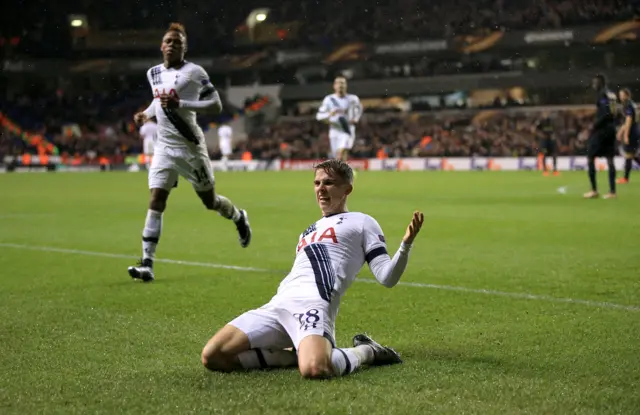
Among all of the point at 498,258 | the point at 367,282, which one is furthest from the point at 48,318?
the point at 498,258

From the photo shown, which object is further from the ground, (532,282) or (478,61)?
(478,61)

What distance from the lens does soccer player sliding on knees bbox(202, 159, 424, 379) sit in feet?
15.5

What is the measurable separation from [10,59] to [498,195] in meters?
51.9

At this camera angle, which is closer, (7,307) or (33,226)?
(7,307)

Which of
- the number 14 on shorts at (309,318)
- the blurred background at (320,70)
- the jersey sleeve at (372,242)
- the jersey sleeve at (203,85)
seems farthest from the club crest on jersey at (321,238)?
the blurred background at (320,70)

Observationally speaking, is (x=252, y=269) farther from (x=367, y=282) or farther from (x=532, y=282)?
(x=532, y=282)

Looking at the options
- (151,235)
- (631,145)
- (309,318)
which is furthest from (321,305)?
(631,145)

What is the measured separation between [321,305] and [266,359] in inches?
16.3

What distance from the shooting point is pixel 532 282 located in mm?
7965

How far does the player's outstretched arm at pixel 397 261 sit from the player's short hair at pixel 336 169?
0.52m

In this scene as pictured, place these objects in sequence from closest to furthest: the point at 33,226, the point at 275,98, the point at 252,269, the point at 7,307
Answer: the point at 7,307, the point at 252,269, the point at 33,226, the point at 275,98

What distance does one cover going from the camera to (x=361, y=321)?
6.34 m

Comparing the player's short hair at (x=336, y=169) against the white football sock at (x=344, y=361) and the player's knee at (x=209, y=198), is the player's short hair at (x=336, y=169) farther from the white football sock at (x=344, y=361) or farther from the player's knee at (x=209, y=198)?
the player's knee at (x=209, y=198)

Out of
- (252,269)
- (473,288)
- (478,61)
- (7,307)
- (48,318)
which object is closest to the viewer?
(48,318)
